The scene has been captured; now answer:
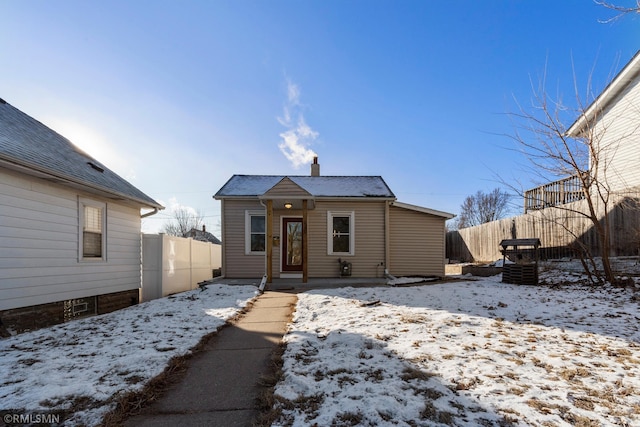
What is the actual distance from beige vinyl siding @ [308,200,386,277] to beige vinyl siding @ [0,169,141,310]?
5.78m

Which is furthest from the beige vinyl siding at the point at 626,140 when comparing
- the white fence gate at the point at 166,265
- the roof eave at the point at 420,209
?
the white fence gate at the point at 166,265

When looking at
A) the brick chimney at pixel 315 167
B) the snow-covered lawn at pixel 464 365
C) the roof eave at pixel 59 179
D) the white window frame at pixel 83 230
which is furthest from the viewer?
the brick chimney at pixel 315 167

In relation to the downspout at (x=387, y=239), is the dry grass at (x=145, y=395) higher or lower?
lower

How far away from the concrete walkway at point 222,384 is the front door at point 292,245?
18.2 feet

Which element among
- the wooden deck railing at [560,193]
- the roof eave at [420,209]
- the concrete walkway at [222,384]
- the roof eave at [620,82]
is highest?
the roof eave at [620,82]

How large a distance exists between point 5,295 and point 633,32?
1197cm

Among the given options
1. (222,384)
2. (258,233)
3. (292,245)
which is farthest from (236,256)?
(222,384)

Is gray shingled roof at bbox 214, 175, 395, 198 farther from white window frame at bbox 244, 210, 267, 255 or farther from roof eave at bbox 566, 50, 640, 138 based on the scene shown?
roof eave at bbox 566, 50, 640, 138

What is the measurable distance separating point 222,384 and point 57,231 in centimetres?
554

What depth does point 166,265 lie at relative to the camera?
9.67m

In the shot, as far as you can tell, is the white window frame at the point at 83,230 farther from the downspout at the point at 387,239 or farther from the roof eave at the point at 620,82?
the roof eave at the point at 620,82

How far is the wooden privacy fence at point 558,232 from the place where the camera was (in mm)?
8414

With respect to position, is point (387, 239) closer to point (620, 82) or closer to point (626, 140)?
point (626, 140)

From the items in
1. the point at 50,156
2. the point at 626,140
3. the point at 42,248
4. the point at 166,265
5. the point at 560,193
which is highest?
the point at 626,140
